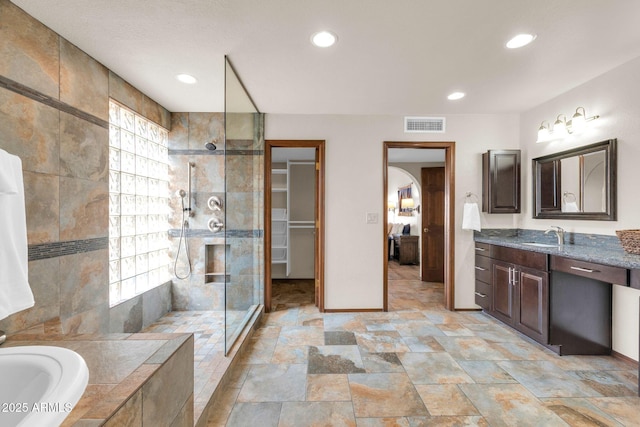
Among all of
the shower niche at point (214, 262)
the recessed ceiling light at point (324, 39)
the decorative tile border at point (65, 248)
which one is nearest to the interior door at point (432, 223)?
the shower niche at point (214, 262)

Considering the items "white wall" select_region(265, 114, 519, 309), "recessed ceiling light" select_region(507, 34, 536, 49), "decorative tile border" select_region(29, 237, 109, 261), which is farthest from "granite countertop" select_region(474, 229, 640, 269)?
"decorative tile border" select_region(29, 237, 109, 261)

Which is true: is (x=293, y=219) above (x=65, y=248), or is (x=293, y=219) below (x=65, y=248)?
above

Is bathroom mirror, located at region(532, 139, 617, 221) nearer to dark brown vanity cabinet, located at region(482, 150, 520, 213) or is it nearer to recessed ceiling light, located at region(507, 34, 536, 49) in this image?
dark brown vanity cabinet, located at region(482, 150, 520, 213)

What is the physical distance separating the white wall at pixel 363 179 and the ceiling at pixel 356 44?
1.51 ft

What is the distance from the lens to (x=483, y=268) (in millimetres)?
3219

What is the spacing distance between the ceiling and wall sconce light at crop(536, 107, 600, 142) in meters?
0.30

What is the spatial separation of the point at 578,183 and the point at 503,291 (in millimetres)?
1263

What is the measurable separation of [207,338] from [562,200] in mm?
3753

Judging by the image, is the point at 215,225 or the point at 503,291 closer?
the point at 503,291

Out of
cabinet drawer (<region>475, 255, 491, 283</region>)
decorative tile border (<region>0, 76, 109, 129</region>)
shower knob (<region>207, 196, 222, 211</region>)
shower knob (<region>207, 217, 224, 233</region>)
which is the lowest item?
cabinet drawer (<region>475, 255, 491, 283</region>)

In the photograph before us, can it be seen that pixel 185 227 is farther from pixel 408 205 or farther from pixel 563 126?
pixel 408 205

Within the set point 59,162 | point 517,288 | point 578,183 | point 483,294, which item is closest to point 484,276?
point 483,294

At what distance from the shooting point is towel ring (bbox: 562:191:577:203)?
271cm

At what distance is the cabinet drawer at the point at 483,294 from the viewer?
314 cm
